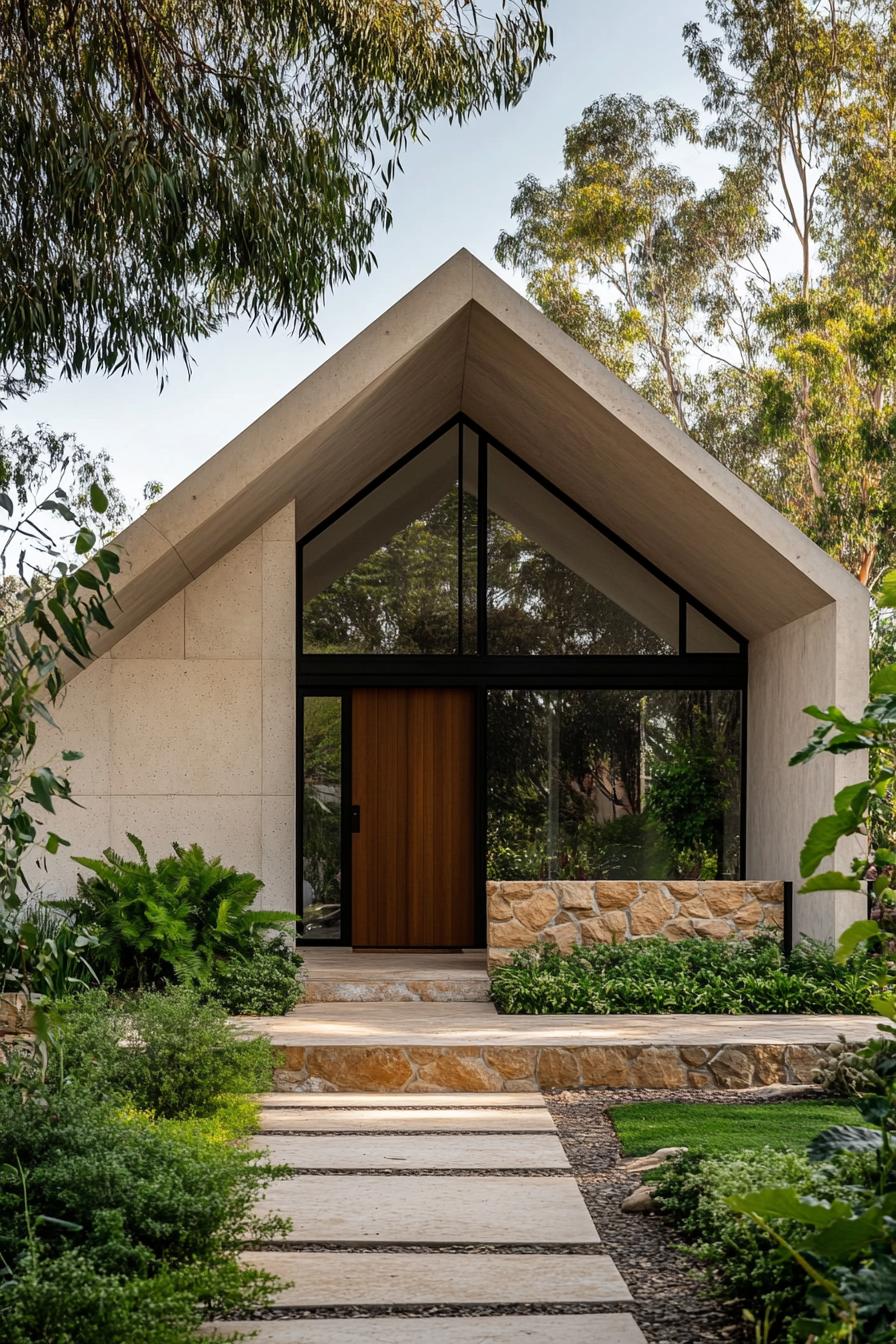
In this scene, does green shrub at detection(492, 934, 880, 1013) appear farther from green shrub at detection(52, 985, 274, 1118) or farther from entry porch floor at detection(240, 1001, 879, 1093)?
green shrub at detection(52, 985, 274, 1118)

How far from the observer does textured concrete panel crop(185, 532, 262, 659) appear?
10117 millimetres

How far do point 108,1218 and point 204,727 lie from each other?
6613mm

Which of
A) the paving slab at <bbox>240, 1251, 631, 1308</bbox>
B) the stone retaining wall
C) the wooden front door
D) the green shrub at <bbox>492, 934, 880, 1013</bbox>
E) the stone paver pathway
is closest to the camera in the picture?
the stone paver pathway

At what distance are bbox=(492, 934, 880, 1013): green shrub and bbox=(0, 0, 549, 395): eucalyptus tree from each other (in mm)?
5848

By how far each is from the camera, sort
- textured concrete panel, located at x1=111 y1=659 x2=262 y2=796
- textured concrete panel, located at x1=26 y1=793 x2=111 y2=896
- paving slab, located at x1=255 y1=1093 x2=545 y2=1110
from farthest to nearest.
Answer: textured concrete panel, located at x1=111 y1=659 x2=262 y2=796 < textured concrete panel, located at x1=26 y1=793 x2=111 y2=896 < paving slab, located at x1=255 y1=1093 x2=545 y2=1110

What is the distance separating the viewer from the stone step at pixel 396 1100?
6.90 meters

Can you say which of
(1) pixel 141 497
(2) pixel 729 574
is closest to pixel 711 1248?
(2) pixel 729 574

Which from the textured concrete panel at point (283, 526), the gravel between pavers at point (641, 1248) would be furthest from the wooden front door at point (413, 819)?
the gravel between pavers at point (641, 1248)

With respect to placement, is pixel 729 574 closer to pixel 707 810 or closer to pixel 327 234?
pixel 707 810

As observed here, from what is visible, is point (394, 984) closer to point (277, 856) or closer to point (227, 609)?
point (277, 856)

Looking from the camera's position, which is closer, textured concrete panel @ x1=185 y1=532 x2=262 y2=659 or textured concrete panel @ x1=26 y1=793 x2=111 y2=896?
textured concrete panel @ x1=26 y1=793 x2=111 y2=896

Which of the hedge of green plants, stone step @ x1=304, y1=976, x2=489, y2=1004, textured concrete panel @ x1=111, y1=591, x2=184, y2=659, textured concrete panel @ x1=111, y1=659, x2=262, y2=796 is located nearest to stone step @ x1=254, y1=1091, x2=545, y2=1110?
the hedge of green plants

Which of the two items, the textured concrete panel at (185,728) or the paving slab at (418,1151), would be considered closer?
the paving slab at (418,1151)

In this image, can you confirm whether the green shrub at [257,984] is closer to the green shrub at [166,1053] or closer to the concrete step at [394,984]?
the concrete step at [394,984]
